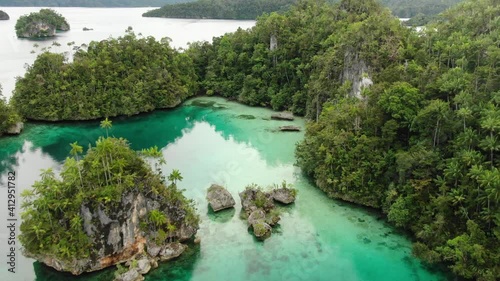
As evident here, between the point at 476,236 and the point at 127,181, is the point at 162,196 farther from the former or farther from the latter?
the point at 476,236

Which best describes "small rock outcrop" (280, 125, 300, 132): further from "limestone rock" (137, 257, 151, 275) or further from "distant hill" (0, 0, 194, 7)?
"distant hill" (0, 0, 194, 7)

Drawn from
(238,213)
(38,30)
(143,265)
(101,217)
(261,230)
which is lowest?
(238,213)

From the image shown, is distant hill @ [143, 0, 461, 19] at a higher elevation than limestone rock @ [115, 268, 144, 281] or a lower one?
higher

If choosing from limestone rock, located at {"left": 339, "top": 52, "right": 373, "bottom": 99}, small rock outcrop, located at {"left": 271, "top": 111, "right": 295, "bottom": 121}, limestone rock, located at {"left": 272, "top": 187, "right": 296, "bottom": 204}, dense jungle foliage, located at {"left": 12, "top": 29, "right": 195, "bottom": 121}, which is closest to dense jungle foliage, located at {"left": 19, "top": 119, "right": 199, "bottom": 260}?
limestone rock, located at {"left": 272, "top": 187, "right": 296, "bottom": 204}

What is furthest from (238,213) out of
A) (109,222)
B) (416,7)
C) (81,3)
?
(81,3)

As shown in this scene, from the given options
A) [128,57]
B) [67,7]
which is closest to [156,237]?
[128,57]

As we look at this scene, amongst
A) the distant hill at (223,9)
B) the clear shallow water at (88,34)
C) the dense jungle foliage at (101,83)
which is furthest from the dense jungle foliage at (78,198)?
the distant hill at (223,9)

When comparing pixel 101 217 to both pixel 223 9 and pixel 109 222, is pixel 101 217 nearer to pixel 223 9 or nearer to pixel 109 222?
pixel 109 222
